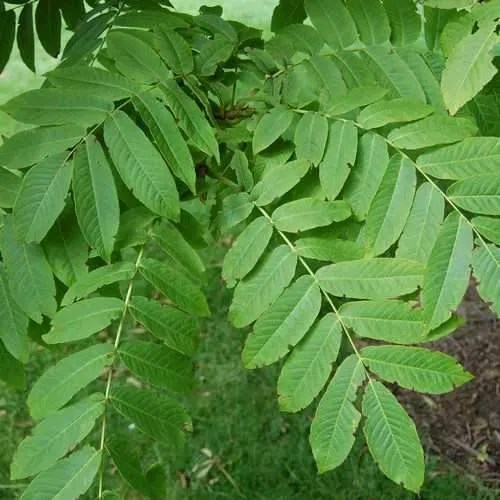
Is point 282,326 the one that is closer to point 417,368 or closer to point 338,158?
point 417,368

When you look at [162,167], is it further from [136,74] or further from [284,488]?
[284,488]

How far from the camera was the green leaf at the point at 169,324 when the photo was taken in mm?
1507

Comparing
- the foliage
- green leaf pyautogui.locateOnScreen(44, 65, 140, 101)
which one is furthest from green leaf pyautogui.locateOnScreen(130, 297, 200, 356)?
green leaf pyautogui.locateOnScreen(44, 65, 140, 101)

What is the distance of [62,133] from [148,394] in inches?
22.0

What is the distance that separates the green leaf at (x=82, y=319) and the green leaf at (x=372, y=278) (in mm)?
431

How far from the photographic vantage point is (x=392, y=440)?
1313 mm

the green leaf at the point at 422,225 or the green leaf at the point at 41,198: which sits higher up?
the green leaf at the point at 41,198

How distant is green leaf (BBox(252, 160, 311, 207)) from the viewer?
1.56m

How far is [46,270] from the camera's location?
1.56 meters

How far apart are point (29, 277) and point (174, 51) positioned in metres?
0.59

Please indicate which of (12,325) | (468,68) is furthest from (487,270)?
(12,325)

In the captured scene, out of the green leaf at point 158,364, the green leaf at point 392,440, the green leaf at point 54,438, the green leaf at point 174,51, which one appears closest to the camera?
the green leaf at point 392,440

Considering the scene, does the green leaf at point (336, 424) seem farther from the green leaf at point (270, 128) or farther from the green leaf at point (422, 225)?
the green leaf at point (270, 128)

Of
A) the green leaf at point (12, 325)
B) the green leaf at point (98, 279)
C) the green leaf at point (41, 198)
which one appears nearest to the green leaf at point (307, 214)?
the green leaf at point (98, 279)
